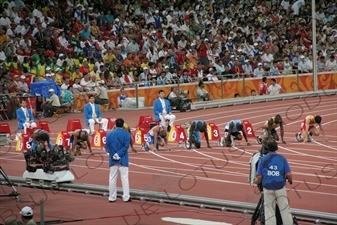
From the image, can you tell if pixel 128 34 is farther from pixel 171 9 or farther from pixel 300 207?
pixel 300 207

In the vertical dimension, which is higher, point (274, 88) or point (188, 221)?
point (274, 88)

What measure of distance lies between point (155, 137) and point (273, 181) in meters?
9.45

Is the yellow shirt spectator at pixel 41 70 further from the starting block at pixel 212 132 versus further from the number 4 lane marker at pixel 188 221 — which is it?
the number 4 lane marker at pixel 188 221

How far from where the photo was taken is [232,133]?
2180 centimetres

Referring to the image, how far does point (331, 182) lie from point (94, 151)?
22.3ft

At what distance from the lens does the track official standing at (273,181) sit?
11859 millimetres

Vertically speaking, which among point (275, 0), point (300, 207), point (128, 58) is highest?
point (275, 0)

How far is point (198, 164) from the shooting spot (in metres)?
19.1

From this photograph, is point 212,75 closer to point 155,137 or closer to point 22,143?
point 155,137

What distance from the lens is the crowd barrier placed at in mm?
29531

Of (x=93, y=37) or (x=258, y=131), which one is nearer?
(x=258, y=131)

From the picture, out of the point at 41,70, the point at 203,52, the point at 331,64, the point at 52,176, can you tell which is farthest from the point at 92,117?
the point at 331,64

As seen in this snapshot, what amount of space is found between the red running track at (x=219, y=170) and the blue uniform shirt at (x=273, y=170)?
2382 millimetres

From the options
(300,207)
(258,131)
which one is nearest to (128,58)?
(258,131)
